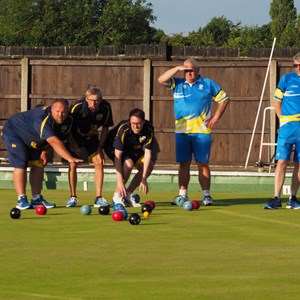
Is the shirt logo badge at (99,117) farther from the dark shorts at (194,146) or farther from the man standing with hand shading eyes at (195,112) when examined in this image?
the dark shorts at (194,146)

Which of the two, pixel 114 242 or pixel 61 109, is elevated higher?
pixel 61 109

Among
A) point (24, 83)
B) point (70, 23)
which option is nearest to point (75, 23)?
point (70, 23)

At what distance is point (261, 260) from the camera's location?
912cm

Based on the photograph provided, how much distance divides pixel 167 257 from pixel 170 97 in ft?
50.4

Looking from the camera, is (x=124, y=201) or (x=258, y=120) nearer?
(x=124, y=201)

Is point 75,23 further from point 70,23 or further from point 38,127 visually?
point 38,127

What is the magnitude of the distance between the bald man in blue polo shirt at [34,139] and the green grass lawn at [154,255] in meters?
0.52

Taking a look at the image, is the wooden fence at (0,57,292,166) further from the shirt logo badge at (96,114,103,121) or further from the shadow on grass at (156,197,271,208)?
the shirt logo badge at (96,114,103,121)

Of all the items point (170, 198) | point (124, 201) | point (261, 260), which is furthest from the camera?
point (170, 198)

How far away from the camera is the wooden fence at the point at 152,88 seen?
80.0ft

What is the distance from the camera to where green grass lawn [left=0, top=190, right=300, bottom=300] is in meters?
7.70

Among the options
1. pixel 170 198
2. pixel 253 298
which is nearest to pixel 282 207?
pixel 170 198

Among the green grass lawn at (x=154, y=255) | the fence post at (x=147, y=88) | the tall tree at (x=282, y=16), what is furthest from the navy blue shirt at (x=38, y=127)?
the tall tree at (x=282, y=16)

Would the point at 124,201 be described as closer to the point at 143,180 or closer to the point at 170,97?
the point at 143,180
